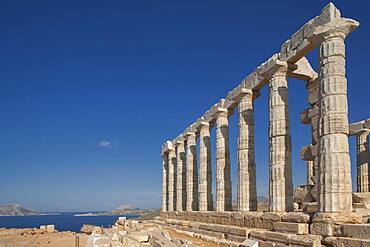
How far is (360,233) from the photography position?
12367 mm

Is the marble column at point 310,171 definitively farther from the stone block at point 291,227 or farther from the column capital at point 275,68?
the stone block at point 291,227

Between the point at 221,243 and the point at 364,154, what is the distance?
14.3 m

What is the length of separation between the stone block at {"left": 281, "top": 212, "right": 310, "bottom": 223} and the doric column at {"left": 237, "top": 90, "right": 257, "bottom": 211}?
5.84 metres

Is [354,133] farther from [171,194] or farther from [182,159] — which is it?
[171,194]

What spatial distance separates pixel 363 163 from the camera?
93.4 ft

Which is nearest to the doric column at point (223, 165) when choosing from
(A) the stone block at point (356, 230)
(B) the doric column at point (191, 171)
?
(B) the doric column at point (191, 171)

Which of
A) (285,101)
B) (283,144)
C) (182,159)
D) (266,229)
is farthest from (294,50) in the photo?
(182,159)

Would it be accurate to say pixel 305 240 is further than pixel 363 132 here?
No

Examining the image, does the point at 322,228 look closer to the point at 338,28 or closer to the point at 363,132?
the point at 338,28

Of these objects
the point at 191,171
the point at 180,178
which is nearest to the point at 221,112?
the point at 191,171

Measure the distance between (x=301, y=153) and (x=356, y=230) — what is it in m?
9.55

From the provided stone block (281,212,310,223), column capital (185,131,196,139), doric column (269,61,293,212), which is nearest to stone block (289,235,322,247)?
stone block (281,212,310,223)

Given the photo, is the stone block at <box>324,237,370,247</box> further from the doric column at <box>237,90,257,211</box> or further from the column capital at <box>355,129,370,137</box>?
the column capital at <box>355,129,370,137</box>

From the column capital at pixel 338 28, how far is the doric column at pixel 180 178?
22463 mm
